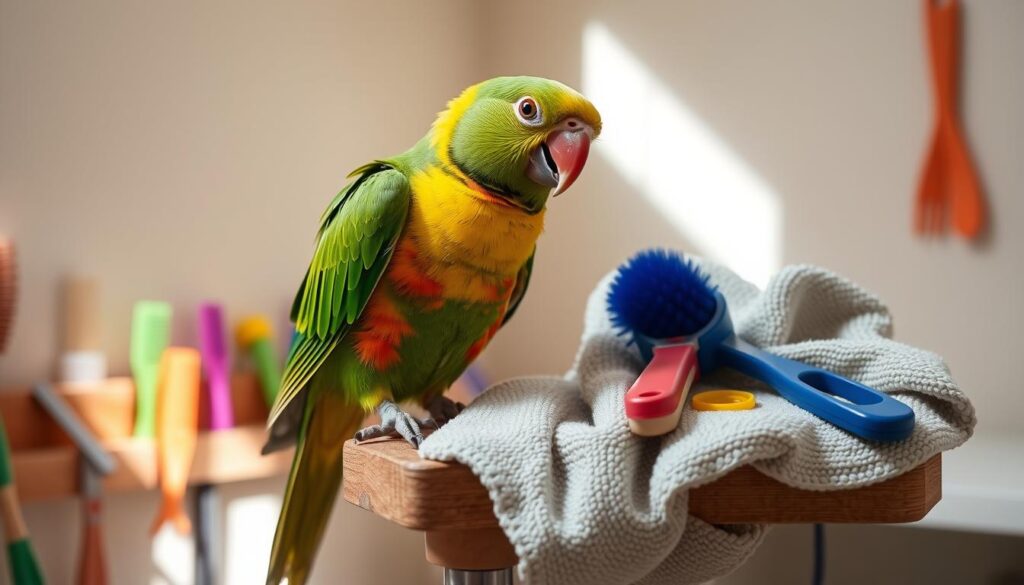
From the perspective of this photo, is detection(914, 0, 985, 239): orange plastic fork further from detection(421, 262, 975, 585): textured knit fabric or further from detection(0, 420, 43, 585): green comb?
detection(0, 420, 43, 585): green comb

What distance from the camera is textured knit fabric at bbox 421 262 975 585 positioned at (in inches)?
19.1

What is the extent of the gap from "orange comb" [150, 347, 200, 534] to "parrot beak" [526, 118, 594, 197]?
65 centimetres

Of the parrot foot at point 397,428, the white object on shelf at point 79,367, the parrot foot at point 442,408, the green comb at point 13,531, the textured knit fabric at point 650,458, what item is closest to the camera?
the textured knit fabric at point 650,458

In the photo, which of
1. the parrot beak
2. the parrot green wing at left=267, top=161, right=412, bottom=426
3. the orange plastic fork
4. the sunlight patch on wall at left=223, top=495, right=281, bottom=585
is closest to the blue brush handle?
the parrot beak

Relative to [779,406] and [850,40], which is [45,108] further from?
[850,40]

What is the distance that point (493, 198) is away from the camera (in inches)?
28.2

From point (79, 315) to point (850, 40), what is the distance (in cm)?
118

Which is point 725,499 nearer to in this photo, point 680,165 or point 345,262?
point 345,262

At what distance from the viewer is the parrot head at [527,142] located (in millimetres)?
717

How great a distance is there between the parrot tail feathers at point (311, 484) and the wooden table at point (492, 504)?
0.26 m

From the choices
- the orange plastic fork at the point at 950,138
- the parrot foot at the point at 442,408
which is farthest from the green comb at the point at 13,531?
the orange plastic fork at the point at 950,138

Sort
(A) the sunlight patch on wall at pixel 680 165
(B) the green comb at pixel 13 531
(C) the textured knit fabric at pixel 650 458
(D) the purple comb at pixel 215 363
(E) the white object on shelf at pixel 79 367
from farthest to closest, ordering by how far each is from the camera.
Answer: (A) the sunlight patch on wall at pixel 680 165 → (D) the purple comb at pixel 215 363 → (E) the white object on shelf at pixel 79 367 → (B) the green comb at pixel 13 531 → (C) the textured knit fabric at pixel 650 458

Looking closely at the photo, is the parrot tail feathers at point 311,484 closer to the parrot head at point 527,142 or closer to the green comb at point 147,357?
the parrot head at point 527,142

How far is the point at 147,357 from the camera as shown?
44.6 inches
